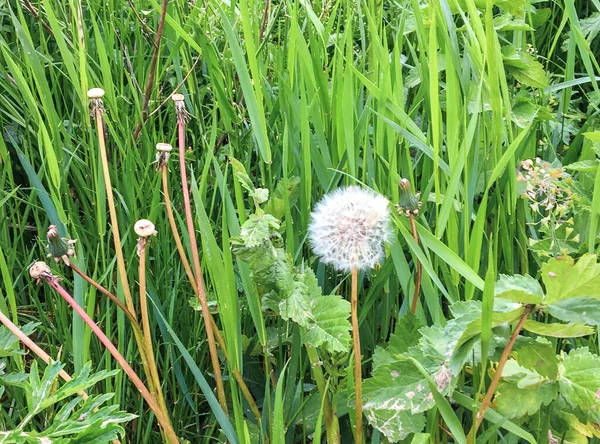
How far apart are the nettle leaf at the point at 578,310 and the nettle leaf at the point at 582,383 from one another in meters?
0.10

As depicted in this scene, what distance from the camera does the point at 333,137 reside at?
145cm

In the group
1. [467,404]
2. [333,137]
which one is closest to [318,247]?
[467,404]

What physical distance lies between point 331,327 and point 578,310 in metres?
0.36

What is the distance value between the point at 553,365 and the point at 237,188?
601mm

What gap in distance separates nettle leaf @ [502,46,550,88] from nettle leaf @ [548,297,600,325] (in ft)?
3.41

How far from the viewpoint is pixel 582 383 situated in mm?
957

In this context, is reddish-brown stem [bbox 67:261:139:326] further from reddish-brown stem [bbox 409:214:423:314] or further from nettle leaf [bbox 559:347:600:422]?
nettle leaf [bbox 559:347:600:422]

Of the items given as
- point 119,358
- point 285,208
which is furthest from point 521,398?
point 119,358

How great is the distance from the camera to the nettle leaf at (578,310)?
0.89 m

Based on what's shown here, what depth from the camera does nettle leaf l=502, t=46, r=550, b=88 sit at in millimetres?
1787

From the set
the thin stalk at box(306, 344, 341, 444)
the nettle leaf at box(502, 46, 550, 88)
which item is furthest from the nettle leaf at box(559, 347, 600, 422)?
the nettle leaf at box(502, 46, 550, 88)

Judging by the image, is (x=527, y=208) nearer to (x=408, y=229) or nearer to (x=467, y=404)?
(x=408, y=229)

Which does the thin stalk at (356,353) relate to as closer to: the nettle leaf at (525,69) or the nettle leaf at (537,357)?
the nettle leaf at (537,357)

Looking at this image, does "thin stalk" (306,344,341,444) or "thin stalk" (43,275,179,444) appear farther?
"thin stalk" (306,344,341,444)
